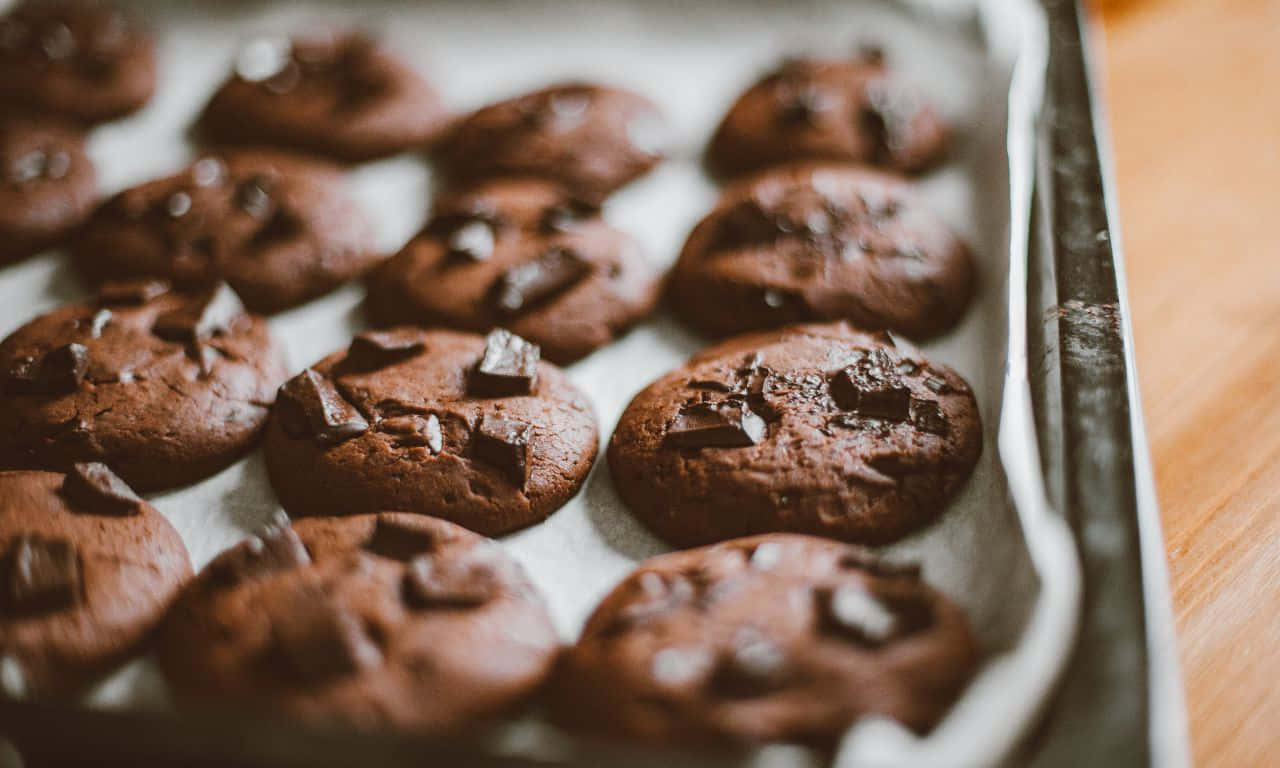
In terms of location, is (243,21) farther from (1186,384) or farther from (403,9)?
(1186,384)

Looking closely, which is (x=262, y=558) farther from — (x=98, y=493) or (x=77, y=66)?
(x=77, y=66)

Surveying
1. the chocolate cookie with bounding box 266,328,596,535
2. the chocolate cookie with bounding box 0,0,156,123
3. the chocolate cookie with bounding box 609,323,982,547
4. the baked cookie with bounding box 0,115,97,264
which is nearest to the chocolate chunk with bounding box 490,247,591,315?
the chocolate cookie with bounding box 266,328,596,535

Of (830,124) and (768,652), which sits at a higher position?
(830,124)

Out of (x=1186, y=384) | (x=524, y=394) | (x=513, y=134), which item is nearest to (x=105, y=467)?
(x=524, y=394)

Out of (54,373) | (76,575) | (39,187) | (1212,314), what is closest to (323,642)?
(76,575)

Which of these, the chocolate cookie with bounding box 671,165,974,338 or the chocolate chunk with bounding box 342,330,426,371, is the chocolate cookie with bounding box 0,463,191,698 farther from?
the chocolate cookie with bounding box 671,165,974,338

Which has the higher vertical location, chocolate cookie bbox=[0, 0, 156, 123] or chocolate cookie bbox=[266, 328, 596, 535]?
chocolate cookie bbox=[0, 0, 156, 123]
